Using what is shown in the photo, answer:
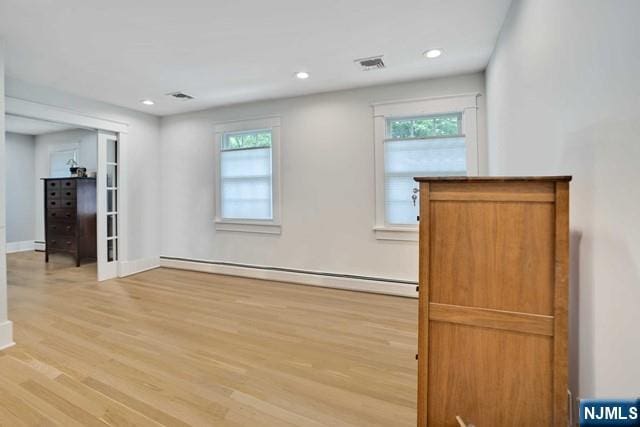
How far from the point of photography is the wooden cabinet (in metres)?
1.08

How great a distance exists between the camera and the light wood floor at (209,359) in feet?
5.86

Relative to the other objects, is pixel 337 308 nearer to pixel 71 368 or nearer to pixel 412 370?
pixel 412 370

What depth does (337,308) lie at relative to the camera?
3.43 meters

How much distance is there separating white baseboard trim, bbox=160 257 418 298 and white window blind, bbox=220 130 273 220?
0.78 metres

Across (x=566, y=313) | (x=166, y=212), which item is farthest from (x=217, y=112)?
(x=566, y=313)

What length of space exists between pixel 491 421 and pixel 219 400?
4.81ft

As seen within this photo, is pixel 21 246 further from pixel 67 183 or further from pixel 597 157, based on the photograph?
pixel 597 157

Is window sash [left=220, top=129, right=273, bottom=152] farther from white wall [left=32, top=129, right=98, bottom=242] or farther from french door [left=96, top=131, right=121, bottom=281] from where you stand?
white wall [left=32, top=129, right=98, bottom=242]

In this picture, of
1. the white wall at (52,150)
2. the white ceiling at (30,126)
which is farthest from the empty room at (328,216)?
the white ceiling at (30,126)

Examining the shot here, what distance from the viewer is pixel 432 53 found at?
3.05m

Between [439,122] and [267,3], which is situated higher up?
[267,3]

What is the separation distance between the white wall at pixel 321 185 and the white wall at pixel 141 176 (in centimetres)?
70

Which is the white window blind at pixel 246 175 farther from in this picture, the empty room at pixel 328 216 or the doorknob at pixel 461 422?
the doorknob at pixel 461 422

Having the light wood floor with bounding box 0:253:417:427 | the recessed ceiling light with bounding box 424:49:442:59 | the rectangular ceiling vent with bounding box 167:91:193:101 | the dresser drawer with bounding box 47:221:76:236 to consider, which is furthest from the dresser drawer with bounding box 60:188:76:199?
the recessed ceiling light with bounding box 424:49:442:59
